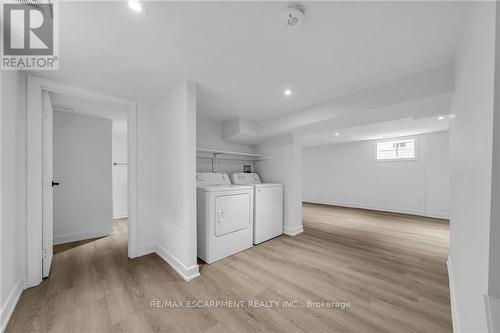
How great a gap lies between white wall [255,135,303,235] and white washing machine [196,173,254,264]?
888mm

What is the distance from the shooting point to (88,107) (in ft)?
8.63

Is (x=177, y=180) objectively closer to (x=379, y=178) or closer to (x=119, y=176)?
(x=119, y=176)

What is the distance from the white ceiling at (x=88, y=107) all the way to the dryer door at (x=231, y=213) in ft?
6.58

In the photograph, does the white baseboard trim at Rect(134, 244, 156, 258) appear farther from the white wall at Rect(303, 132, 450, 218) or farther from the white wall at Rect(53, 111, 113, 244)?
the white wall at Rect(303, 132, 450, 218)

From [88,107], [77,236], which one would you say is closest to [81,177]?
[77,236]

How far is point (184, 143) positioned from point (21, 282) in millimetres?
1881

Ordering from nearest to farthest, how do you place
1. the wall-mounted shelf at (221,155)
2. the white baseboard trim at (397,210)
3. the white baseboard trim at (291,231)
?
the wall-mounted shelf at (221,155), the white baseboard trim at (291,231), the white baseboard trim at (397,210)

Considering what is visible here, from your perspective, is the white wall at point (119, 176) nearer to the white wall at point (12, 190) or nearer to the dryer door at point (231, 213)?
the white wall at point (12, 190)

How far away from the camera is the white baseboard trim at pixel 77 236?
2.76 metres

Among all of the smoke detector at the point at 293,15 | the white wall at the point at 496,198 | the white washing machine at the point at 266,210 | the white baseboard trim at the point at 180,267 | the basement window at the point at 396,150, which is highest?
the smoke detector at the point at 293,15

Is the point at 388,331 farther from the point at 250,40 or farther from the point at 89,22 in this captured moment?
the point at 89,22

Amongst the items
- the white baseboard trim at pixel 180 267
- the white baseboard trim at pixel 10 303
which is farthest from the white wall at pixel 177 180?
the white baseboard trim at pixel 10 303

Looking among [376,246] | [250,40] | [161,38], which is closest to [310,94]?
[250,40]

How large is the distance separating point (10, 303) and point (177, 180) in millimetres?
1498
